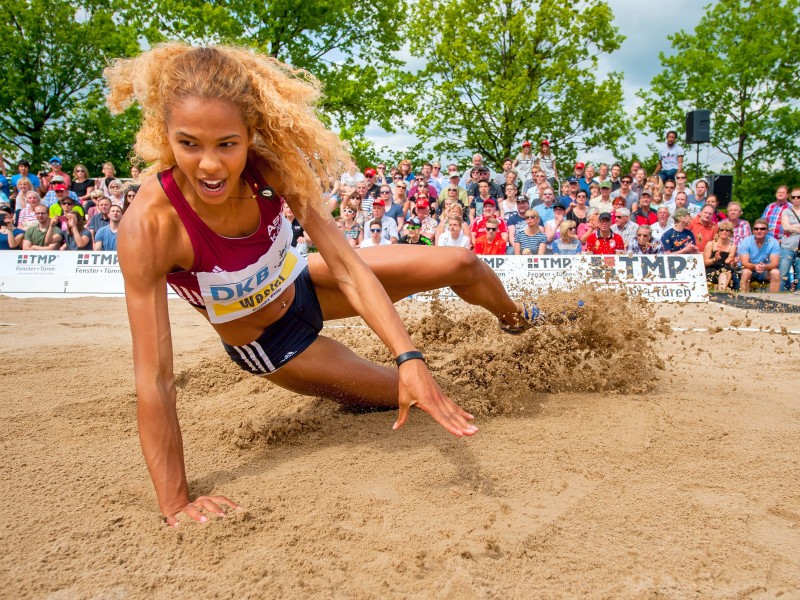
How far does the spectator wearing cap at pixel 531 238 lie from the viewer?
33.5 ft

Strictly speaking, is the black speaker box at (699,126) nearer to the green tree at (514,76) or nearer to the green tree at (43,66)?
the green tree at (514,76)

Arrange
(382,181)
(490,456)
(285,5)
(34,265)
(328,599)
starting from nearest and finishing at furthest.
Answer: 1. (328,599)
2. (490,456)
3. (34,265)
4. (382,181)
5. (285,5)

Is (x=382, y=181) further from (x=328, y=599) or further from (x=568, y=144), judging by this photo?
(x=328, y=599)

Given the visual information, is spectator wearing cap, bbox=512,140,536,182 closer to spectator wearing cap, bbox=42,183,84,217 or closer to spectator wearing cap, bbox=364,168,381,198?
spectator wearing cap, bbox=364,168,381,198

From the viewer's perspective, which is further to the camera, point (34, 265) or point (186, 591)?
point (34, 265)

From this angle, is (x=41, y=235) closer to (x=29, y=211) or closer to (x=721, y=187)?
(x=29, y=211)

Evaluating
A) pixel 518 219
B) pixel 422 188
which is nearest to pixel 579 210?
pixel 518 219

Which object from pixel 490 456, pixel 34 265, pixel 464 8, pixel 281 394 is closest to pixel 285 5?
pixel 464 8

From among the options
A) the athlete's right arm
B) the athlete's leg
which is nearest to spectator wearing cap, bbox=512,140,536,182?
the athlete's leg

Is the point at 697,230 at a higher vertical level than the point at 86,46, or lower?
lower

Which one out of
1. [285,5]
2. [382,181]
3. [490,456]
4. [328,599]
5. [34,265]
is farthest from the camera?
[285,5]

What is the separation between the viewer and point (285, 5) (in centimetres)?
1923

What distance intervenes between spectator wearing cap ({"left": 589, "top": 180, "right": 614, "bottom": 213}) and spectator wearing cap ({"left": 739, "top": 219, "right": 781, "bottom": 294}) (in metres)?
2.24

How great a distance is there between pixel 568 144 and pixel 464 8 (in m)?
5.50
